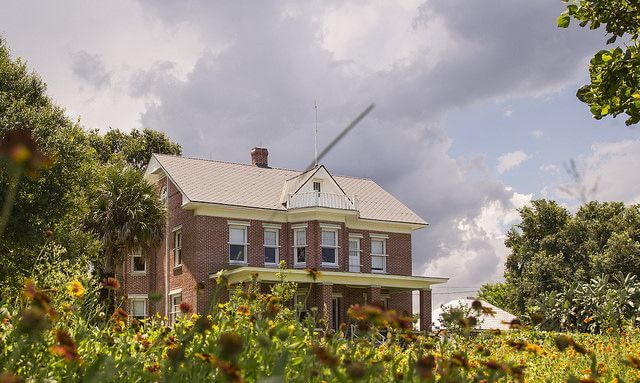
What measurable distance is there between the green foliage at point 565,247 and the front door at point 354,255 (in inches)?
575

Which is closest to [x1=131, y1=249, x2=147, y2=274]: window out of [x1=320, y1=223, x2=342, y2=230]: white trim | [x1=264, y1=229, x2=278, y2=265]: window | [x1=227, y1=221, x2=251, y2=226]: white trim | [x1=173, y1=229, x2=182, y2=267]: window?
[x1=173, y1=229, x2=182, y2=267]: window

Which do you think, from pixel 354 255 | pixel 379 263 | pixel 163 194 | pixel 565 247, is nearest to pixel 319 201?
pixel 354 255

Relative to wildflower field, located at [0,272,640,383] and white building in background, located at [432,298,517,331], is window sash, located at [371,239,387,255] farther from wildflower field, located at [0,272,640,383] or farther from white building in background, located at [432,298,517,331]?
wildflower field, located at [0,272,640,383]

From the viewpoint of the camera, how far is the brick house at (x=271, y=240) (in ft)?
108

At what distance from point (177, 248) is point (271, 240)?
4.29 metres

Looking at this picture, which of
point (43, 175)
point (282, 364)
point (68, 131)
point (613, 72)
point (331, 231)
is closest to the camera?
point (282, 364)

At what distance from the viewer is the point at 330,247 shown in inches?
1344

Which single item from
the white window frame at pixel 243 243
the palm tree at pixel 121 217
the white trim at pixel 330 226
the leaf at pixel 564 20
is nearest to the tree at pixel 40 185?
the palm tree at pixel 121 217

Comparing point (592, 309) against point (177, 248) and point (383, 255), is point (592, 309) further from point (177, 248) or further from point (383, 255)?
point (177, 248)

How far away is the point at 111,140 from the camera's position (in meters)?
43.7

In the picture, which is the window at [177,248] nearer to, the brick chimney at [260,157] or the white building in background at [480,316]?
the brick chimney at [260,157]

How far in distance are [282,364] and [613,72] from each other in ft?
30.2

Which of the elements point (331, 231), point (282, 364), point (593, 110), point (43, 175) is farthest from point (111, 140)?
point (282, 364)

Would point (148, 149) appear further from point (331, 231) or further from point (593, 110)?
point (593, 110)
